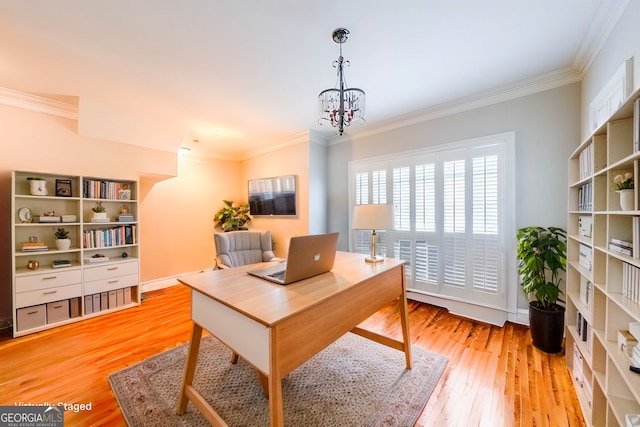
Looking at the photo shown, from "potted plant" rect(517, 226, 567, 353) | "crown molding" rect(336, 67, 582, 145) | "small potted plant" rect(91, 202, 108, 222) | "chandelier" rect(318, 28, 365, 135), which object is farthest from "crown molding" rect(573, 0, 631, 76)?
"small potted plant" rect(91, 202, 108, 222)

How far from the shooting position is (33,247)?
103 inches

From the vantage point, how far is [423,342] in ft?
7.64

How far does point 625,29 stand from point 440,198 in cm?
186

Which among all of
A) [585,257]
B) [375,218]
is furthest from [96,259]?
[585,257]

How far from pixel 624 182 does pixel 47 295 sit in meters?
4.70

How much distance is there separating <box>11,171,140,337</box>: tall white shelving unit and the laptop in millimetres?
2627

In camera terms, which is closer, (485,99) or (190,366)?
(190,366)

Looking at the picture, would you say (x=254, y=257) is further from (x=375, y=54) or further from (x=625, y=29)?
(x=625, y=29)

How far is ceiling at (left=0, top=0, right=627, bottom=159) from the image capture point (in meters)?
1.54

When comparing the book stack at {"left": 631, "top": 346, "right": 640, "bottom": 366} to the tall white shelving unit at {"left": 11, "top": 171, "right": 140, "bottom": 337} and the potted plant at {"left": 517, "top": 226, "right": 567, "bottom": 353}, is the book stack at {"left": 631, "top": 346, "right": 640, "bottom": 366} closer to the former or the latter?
the potted plant at {"left": 517, "top": 226, "right": 567, "bottom": 353}

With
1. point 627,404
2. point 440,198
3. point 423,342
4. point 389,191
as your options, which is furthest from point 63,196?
point 627,404

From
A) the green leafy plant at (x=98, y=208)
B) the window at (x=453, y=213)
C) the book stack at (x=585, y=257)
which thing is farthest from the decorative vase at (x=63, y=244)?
the book stack at (x=585, y=257)

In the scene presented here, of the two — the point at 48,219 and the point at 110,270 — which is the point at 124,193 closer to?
the point at 48,219

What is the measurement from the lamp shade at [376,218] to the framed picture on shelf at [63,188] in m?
3.41
